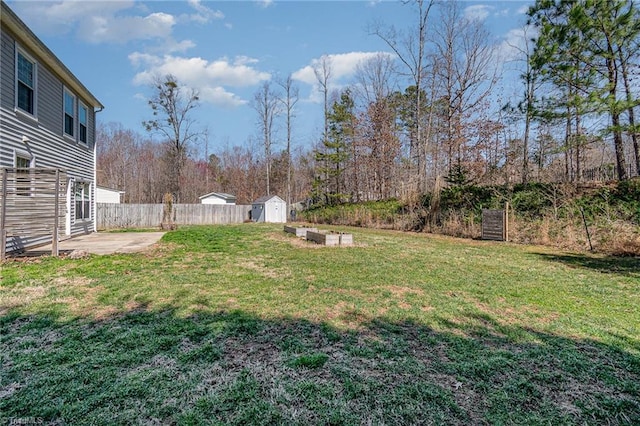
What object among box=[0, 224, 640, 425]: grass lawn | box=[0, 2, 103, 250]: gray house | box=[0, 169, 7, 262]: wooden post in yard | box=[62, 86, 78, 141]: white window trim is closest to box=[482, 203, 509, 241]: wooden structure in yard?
box=[0, 224, 640, 425]: grass lawn

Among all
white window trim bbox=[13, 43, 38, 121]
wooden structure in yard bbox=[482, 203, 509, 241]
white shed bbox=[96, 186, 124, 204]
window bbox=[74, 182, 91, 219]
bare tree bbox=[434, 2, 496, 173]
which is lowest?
wooden structure in yard bbox=[482, 203, 509, 241]

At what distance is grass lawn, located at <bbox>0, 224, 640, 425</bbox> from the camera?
1.92 meters

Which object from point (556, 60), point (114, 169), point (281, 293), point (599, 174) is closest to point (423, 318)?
point (281, 293)

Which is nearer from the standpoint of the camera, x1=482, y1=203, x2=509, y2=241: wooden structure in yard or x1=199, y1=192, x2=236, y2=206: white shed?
x1=482, y1=203, x2=509, y2=241: wooden structure in yard

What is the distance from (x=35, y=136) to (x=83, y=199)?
4025 mm

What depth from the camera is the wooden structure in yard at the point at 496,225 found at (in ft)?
37.6

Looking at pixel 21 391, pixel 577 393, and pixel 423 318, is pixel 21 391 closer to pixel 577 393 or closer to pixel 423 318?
pixel 423 318

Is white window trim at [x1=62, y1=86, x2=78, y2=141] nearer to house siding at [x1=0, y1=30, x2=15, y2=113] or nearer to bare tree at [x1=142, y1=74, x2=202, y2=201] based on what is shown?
house siding at [x1=0, y1=30, x2=15, y2=113]

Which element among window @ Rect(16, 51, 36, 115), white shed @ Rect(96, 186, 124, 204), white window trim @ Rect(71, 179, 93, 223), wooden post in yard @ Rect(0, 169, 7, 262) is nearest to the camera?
wooden post in yard @ Rect(0, 169, 7, 262)

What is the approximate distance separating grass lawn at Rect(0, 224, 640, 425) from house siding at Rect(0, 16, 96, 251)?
3.23 meters

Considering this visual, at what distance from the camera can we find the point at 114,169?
32.5 m

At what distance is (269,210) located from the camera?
24984 mm

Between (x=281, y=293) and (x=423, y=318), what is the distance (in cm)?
189

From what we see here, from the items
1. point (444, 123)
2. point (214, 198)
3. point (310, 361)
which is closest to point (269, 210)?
point (214, 198)
